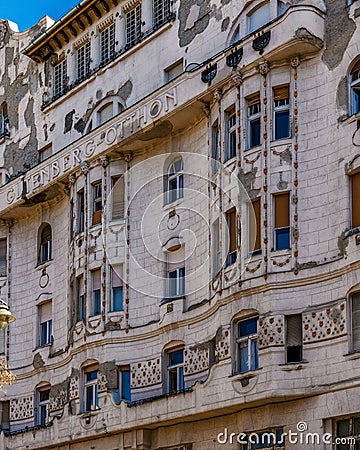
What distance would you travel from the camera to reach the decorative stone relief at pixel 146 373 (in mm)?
38000

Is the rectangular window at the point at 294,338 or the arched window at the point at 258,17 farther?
the arched window at the point at 258,17

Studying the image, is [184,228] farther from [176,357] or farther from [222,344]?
[222,344]

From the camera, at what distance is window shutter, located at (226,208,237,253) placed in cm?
3484

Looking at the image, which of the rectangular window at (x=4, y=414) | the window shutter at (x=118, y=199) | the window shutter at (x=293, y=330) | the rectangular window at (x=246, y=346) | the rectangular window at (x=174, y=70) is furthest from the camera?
the rectangular window at (x=4, y=414)

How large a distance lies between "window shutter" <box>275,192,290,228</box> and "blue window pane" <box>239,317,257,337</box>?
2.74m

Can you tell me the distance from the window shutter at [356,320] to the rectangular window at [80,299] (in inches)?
495

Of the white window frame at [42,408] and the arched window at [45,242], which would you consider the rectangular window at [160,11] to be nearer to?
the arched window at [45,242]

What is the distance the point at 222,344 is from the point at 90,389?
307 inches

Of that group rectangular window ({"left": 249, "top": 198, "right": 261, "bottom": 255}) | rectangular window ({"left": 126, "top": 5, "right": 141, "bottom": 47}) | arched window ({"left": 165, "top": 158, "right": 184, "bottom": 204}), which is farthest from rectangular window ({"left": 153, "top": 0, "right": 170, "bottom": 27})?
rectangular window ({"left": 249, "top": 198, "right": 261, "bottom": 255})

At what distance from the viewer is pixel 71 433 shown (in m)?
39.8

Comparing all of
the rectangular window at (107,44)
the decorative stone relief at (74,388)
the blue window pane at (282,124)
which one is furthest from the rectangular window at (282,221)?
the rectangular window at (107,44)

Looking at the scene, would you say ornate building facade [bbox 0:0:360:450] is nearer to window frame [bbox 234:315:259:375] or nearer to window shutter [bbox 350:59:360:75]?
window frame [bbox 234:315:259:375]

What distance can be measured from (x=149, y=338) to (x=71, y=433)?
4307mm

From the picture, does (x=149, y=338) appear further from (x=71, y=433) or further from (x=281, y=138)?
(x=281, y=138)
